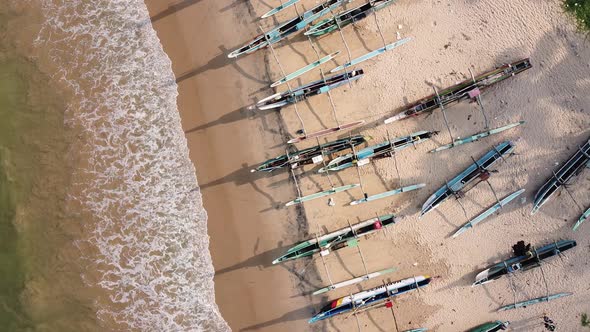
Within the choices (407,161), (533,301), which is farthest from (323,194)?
(533,301)

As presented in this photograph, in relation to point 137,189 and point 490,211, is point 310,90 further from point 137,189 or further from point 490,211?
point 490,211

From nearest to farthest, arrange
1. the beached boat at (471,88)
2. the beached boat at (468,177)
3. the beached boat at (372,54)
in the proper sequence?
the beached boat at (471,88) → the beached boat at (468,177) → the beached boat at (372,54)

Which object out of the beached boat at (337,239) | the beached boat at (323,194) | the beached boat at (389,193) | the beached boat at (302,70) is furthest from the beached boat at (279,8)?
Answer: the beached boat at (337,239)

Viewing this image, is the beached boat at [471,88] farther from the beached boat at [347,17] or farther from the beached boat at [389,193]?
the beached boat at [347,17]

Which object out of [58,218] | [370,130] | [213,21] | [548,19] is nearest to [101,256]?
[58,218]

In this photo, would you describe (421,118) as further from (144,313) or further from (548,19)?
(144,313)

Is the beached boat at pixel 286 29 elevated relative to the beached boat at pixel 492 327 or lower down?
elevated

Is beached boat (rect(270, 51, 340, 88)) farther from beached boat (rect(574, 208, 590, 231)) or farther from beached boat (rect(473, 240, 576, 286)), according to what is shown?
beached boat (rect(574, 208, 590, 231))

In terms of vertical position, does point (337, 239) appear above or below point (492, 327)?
above
